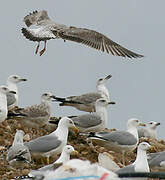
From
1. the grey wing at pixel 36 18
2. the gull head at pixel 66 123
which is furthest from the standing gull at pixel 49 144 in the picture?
the grey wing at pixel 36 18

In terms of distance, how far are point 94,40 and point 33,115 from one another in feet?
8.41

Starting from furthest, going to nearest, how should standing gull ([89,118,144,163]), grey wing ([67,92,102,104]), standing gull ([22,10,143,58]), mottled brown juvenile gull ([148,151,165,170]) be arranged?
grey wing ([67,92,102,104]) < standing gull ([22,10,143,58]) < standing gull ([89,118,144,163]) < mottled brown juvenile gull ([148,151,165,170])

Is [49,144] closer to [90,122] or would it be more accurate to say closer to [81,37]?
[90,122]

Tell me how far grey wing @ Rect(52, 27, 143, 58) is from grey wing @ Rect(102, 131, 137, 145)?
8.70ft

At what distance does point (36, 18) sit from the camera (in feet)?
54.2

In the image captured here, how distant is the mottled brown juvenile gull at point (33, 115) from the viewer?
1165 cm

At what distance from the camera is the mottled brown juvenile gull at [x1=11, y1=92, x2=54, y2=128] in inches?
459

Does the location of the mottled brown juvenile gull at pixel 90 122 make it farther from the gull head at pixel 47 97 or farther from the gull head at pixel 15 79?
the gull head at pixel 15 79

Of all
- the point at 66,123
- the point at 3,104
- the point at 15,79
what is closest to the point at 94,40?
the point at 15,79

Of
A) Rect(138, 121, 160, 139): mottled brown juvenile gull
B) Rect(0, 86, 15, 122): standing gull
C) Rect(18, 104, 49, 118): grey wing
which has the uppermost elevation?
Rect(0, 86, 15, 122): standing gull

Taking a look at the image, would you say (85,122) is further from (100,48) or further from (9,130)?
(100,48)

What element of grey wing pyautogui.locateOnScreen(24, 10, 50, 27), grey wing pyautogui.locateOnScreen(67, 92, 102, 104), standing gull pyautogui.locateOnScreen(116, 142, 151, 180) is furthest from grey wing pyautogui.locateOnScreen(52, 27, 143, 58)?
standing gull pyautogui.locateOnScreen(116, 142, 151, 180)

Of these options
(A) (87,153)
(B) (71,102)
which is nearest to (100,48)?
(B) (71,102)

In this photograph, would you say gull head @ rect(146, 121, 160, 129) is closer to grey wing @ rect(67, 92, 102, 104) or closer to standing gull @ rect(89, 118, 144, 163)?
grey wing @ rect(67, 92, 102, 104)
